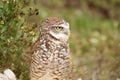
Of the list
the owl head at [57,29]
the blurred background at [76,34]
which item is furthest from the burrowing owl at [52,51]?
the blurred background at [76,34]

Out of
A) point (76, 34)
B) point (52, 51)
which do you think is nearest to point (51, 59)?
point (52, 51)

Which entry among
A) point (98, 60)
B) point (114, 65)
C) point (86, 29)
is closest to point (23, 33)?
point (114, 65)

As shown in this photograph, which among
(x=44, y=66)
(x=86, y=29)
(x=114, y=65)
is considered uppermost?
(x=86, y=29)

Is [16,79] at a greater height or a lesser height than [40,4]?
lesser

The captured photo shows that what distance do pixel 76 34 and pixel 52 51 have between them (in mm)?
4514

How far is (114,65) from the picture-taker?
704 centimetres

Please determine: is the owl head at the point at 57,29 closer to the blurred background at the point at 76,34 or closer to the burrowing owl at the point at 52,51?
the burrowing owl at the point at 52,51

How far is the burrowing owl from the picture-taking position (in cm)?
507

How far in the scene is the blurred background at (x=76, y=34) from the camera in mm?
5422

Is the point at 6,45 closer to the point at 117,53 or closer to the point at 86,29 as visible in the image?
the point at 117,53

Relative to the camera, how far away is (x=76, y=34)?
31.5ft

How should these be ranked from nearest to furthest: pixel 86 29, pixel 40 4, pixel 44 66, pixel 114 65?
pixel 44 66
pixel 114 65
pixel 86 29
pixel 40 4

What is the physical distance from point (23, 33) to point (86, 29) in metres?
4.46

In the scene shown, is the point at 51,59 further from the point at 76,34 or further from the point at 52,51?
the point at 76,34
